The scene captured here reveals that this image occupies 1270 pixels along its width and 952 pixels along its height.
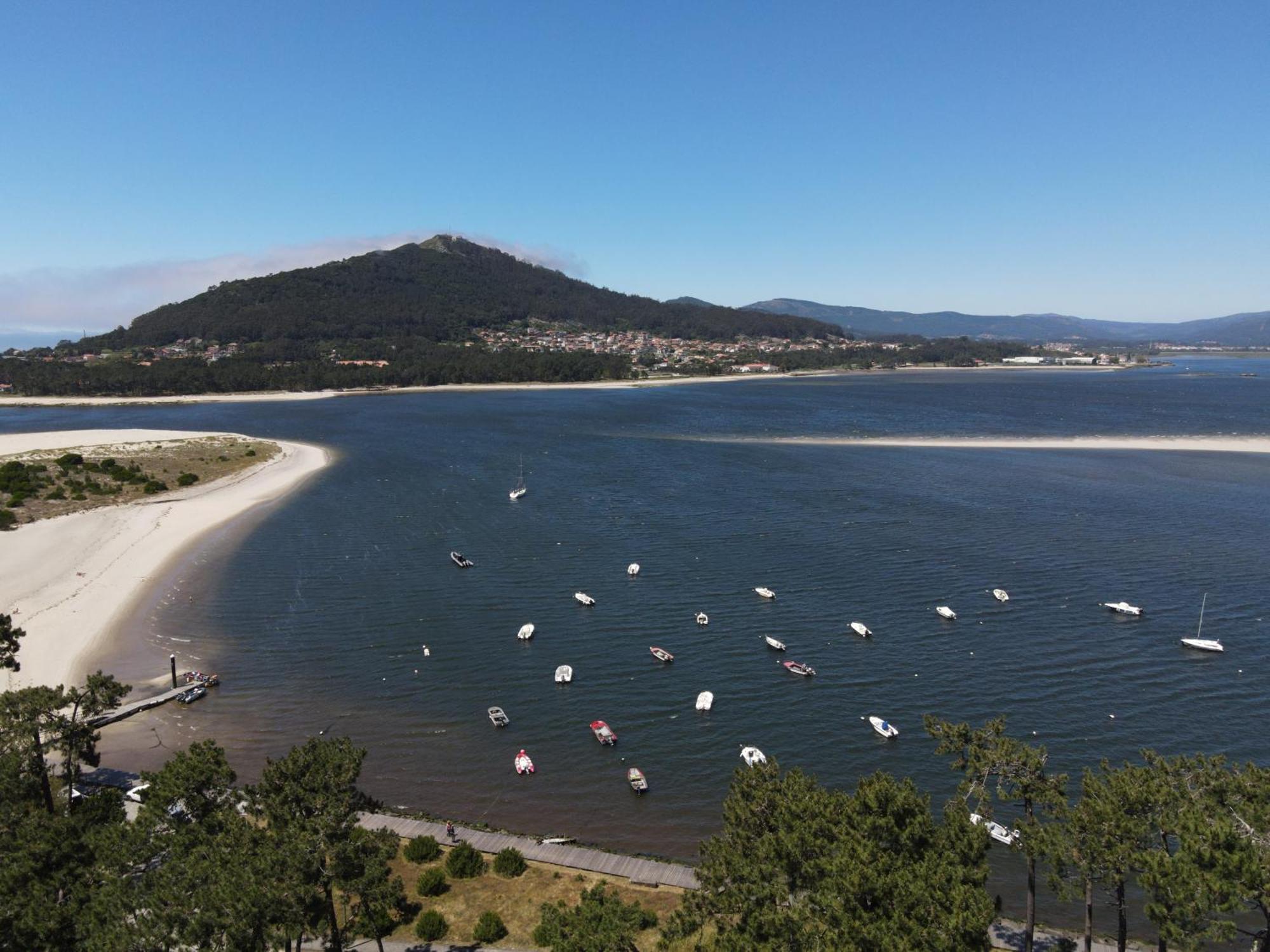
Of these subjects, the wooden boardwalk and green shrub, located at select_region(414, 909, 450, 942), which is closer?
green shrub, located at select_region(414, 909, 450, 942)

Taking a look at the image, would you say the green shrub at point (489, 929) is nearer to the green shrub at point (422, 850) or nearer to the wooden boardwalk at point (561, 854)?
the wooden boardwalk at point (561, 854)

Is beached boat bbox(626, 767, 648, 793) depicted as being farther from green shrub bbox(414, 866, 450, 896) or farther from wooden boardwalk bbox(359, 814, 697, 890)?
green shrub bbox(414, 866, 450, 896)

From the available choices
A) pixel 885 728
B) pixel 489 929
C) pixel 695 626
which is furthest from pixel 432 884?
pixel 695 626

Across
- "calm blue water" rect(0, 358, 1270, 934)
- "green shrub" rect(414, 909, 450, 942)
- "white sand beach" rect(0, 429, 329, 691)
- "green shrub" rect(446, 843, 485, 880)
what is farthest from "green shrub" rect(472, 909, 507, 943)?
"white sand beach" rect(0, 429, 329, 691)

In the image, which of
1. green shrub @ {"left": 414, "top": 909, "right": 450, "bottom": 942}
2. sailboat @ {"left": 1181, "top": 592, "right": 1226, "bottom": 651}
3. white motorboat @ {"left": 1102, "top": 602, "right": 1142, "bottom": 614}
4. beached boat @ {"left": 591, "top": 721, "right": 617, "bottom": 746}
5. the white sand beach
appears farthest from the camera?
white motorboat @ {"left": 1102, "top": 602, "right": 1142, "bottom": 614}

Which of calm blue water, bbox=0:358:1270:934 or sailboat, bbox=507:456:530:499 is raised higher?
sailboat, bbox=507:456:530:499

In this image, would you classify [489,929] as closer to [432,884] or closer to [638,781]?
[432,884]
